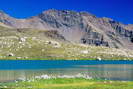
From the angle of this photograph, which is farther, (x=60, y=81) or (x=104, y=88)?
(x=60, y=81)

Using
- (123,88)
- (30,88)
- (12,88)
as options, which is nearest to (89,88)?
(123,88)

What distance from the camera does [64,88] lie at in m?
64.8

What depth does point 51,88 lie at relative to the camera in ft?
214

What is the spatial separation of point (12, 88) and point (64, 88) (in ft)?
36.3

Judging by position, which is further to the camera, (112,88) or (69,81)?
(69,81)

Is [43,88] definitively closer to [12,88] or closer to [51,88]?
[51,88]

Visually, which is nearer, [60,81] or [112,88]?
[112,88]

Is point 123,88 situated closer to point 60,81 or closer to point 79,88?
point 79,88

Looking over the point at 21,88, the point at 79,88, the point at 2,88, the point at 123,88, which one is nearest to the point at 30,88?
the point at 21,88

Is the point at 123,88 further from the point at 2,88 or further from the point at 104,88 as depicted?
the point at 2,88

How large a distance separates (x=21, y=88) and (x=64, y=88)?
913 centimetres

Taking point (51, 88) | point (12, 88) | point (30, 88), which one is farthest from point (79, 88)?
point (12, 88)

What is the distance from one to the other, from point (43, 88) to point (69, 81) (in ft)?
59.9

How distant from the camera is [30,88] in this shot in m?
63.5
